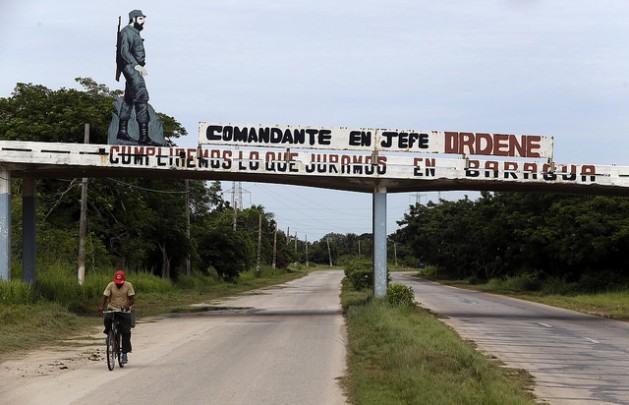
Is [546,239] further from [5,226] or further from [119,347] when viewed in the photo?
[119,347]

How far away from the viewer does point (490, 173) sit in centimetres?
2597

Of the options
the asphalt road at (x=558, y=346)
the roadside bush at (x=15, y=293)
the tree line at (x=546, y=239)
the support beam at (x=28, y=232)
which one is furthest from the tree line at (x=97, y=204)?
the tree line at (x=546, y=239)

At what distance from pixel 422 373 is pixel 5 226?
17481 mm

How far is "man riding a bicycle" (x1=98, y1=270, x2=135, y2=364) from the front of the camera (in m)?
13.5

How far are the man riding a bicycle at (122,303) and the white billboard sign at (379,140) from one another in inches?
475

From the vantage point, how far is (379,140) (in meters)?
26.1

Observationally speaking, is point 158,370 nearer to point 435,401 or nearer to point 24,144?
point 435,401

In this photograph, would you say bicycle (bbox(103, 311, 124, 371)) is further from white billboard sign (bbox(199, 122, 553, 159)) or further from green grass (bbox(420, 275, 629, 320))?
green grass (bbox(420, 275, 629, 320))

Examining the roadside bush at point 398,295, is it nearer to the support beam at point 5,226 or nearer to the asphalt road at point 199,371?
the asphalt road at point 199,371

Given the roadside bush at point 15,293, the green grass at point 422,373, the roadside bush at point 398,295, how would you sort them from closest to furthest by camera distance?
the green grass at point 422,373 → the roadside bush at point 15,293 → the roadside bush at point 398,295

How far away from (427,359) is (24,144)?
54.8 feet

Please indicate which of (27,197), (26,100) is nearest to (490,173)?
(27,197)

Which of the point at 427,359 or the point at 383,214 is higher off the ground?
the point at 383,214

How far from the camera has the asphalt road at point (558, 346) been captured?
11703 millimetres
